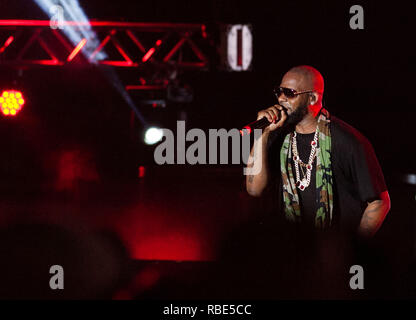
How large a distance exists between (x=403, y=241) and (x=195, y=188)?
3658mm

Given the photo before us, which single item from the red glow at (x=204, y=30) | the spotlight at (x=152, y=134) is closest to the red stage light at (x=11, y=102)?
the spotlight at (x=152, y=134)

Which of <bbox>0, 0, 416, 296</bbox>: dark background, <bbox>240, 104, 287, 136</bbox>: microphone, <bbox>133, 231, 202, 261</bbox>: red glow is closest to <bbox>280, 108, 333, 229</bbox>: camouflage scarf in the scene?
<bbox>240, 104, 287, 136</bbox>: microphone

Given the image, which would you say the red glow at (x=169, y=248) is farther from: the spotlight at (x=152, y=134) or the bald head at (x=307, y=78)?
the bald head at (x=307, y=78)

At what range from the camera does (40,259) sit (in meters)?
4.12

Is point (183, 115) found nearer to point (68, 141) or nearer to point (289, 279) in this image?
point (68, 141)

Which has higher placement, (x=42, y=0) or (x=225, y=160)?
(x=42, y=0)

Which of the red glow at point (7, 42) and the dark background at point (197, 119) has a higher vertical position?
the red glow at point (7, 42)

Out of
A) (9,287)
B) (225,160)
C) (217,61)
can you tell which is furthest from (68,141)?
(9,287)

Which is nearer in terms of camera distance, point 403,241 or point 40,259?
point 40,259

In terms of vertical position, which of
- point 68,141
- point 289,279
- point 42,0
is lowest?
point 289,279

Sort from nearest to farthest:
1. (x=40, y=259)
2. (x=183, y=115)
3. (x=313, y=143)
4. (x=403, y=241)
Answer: (x=313, y=143), (x=40, y=259), (x=403, y=241), (x=183, y=115)

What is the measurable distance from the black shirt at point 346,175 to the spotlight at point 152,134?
4.74 meters

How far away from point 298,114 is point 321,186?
388 mm

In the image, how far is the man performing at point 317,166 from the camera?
6.67 feet
